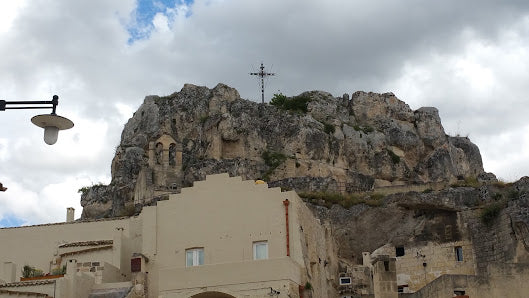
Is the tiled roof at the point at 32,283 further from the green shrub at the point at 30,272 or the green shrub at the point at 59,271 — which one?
the green shrub at the point at 30,272

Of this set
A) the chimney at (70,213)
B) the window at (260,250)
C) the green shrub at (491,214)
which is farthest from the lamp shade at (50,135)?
the green shrub at (491,214)

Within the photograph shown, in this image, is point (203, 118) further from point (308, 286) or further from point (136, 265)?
point (308, 286)

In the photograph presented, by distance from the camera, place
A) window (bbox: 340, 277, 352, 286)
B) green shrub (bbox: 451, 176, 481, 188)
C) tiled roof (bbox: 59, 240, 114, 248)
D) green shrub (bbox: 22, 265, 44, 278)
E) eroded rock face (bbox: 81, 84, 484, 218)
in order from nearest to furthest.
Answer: green shrub (bbox: 22, 265, 44, 278) → tiled roof (bbox: 59, 240, 114, 248) → window (bbox: 340, 277, 352, 286) → green shrub (bbox: 451, 176, 481, 188) → eroded rock face (bbox: 81, 84, 484, 218)

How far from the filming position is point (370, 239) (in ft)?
173

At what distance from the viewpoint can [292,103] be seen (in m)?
77.5

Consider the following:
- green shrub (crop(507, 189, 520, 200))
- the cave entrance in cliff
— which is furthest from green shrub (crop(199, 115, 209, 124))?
the cave entrance in cliff

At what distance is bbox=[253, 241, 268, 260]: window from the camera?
37094 millimetres

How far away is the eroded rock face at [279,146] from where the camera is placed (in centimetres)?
6750

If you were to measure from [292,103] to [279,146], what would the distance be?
7.23m

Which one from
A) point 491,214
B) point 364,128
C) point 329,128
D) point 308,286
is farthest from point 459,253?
point 364,128

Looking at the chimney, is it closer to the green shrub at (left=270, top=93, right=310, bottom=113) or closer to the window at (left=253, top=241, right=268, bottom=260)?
the window at (left=253, top=241, right=268, bottom=260)

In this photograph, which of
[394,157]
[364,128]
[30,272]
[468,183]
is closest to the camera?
[30,272]

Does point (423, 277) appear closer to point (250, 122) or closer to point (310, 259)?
point (310, 259)

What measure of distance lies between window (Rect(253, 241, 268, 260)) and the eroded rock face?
84.1 feet
